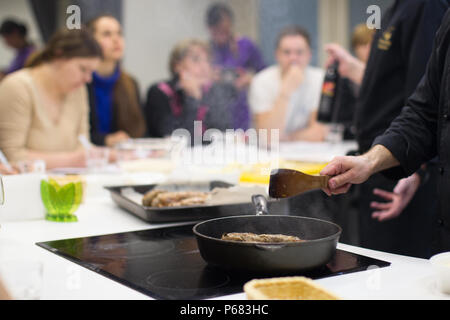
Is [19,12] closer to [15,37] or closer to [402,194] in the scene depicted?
[15,37]

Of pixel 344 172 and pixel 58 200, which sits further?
pixel 58 200

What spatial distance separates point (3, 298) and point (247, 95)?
4125 millimetres

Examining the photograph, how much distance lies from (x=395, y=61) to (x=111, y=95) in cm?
234

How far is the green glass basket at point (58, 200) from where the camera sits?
1.83 m

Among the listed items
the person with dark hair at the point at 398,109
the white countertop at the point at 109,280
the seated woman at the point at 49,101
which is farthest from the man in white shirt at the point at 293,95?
the white countertop at the point at 109,280

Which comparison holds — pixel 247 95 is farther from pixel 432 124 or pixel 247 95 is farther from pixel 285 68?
pixel 432 124

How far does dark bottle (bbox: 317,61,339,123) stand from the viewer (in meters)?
3.41

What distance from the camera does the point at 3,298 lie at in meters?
0.95

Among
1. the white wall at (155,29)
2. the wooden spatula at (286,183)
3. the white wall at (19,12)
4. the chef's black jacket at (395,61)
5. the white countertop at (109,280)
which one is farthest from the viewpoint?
the white wall at (19,12)

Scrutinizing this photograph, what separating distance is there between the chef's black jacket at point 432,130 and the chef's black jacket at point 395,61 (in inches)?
24.3

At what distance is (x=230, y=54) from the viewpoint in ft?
16.8

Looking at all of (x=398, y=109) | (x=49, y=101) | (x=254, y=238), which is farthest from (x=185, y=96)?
(x=254, y=238)

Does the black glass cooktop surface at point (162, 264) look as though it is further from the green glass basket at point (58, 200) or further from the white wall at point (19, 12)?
the white wall at point (19, 12)

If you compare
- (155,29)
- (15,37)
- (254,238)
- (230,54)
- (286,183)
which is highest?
(155,29)
